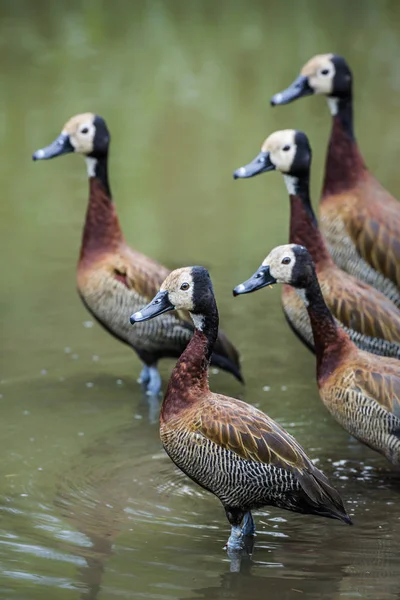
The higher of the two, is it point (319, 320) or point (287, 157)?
point (287, 157)

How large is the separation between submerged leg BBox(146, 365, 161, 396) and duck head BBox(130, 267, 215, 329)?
210 centimetres

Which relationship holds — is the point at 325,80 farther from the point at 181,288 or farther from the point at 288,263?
the point at 181,288

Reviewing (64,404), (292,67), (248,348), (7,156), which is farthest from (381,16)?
(64,404)

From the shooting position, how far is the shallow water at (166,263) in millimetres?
5582

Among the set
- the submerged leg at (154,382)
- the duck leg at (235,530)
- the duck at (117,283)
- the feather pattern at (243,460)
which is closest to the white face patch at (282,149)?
the duck at (117,283)

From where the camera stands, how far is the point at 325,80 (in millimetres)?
8969

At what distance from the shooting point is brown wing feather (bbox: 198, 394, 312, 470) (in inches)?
220

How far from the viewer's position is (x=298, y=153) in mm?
7785

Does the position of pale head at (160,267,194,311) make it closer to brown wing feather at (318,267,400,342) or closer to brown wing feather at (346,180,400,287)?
brown wing feather at (318,267,400,342)

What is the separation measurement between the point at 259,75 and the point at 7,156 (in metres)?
4.02

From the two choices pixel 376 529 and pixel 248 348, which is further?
pixel 248 348

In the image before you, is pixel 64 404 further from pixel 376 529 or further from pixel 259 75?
pixel 259 75

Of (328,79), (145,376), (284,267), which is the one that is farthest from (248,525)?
(328,79)

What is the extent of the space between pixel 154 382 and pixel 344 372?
183 cm
